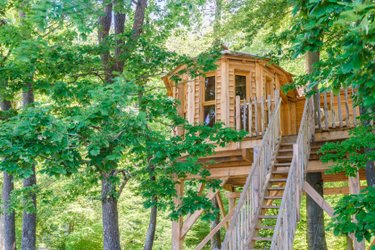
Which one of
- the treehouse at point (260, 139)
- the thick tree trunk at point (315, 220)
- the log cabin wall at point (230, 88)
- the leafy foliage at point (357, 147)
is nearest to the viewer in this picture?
the leafy foliage at point (357, 147)

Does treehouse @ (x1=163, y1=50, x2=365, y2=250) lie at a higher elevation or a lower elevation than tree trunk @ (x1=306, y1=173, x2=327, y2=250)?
higher

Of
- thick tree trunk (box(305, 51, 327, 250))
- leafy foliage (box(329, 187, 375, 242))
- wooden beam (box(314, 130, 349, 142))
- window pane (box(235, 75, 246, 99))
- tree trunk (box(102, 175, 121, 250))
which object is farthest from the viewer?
window pane (box(235, 75, 246, 99))

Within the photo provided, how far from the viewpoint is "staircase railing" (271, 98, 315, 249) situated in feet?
18.2

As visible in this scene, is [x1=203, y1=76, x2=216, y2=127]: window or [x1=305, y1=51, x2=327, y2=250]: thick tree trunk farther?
[x1=203, y1=76, x2=216, y2=127]: window

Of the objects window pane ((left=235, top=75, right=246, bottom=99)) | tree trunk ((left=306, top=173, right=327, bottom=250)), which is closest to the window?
window pane ((left=235, top=75, right=246, bottom=99))

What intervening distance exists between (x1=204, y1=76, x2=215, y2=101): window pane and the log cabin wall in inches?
1.2

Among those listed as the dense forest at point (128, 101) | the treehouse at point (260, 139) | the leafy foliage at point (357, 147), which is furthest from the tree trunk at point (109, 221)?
the leafy foliage at point (357, 147)

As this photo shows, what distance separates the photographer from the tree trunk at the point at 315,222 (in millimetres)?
9469

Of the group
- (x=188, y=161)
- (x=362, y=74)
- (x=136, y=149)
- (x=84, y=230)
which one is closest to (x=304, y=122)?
(x=188, y=161)

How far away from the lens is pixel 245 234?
628 centimetres

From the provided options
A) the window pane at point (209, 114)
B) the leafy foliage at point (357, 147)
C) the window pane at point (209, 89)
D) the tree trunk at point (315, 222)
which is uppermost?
the window pane at point (209, 89)

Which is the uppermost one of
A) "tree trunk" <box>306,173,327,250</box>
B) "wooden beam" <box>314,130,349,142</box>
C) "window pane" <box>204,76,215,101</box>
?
"window pane" <box>204,76,215,101</box>

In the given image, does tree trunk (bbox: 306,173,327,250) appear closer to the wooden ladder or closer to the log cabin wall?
the wooden ladder

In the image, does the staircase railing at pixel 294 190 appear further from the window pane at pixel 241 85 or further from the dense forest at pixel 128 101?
the window pane at pixel 241 85
